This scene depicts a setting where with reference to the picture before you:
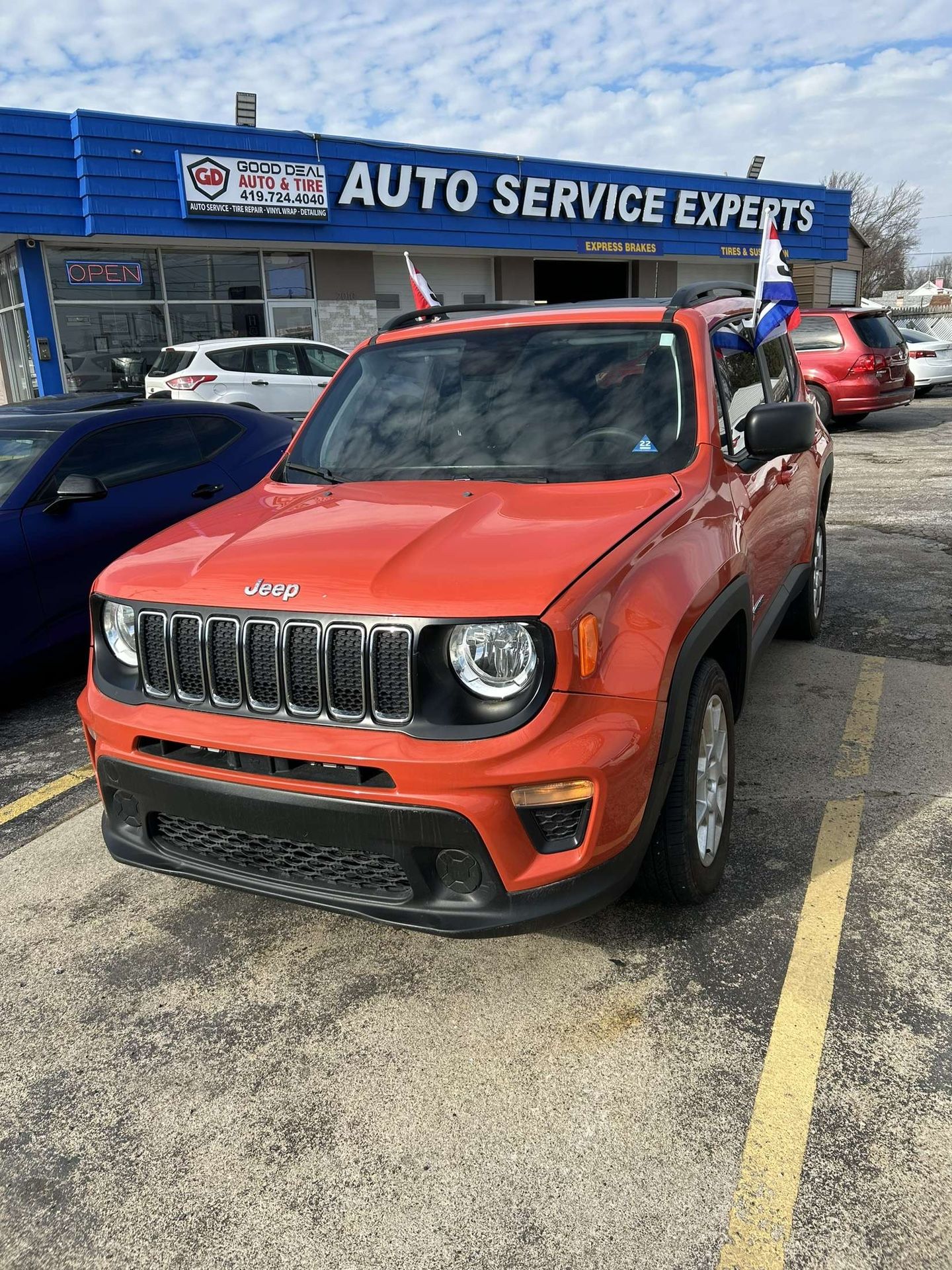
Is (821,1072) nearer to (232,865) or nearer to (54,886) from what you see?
(232,865)

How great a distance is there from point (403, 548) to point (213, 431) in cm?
429

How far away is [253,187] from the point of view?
16.5m

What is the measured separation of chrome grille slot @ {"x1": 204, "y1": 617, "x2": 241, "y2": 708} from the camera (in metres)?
2.56

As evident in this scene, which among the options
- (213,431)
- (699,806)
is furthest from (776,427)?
(213,431)

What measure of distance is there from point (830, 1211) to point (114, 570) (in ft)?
8.02

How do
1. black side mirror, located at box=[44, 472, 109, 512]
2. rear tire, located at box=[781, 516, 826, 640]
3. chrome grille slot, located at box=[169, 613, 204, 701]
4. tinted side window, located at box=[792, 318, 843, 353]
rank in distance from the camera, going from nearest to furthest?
chrome grille slot, located at box=[169, 613, 204, 701] → black side mirror, located at box=[44, 472, 109, 512] → rear tire, located at box=[781, 516, 826, 640] → tinted side window, located at box=[792, 318, 843, 353]

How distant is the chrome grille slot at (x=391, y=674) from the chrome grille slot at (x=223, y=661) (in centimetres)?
41

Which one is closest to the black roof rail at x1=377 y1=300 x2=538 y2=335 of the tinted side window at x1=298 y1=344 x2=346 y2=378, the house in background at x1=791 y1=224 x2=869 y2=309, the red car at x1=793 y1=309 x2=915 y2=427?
the tinted side window at x1=298 y1=344 x2=346 y2=378

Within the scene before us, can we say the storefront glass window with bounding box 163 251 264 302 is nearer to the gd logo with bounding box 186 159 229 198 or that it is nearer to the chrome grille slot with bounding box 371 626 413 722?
the gd logo with bounding box 186 159 229 198

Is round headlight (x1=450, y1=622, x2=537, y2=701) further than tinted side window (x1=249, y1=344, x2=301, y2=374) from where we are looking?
No

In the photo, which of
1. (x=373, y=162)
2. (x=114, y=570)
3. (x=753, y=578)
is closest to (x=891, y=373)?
(x=373, y=162)

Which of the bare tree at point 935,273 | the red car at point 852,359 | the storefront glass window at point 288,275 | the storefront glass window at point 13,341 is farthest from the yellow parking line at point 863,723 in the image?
the bare tree at point 935,273

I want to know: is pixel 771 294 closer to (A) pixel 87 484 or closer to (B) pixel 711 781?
(B) pixel 711 781

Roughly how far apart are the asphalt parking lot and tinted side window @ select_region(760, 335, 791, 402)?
1.85 meters
